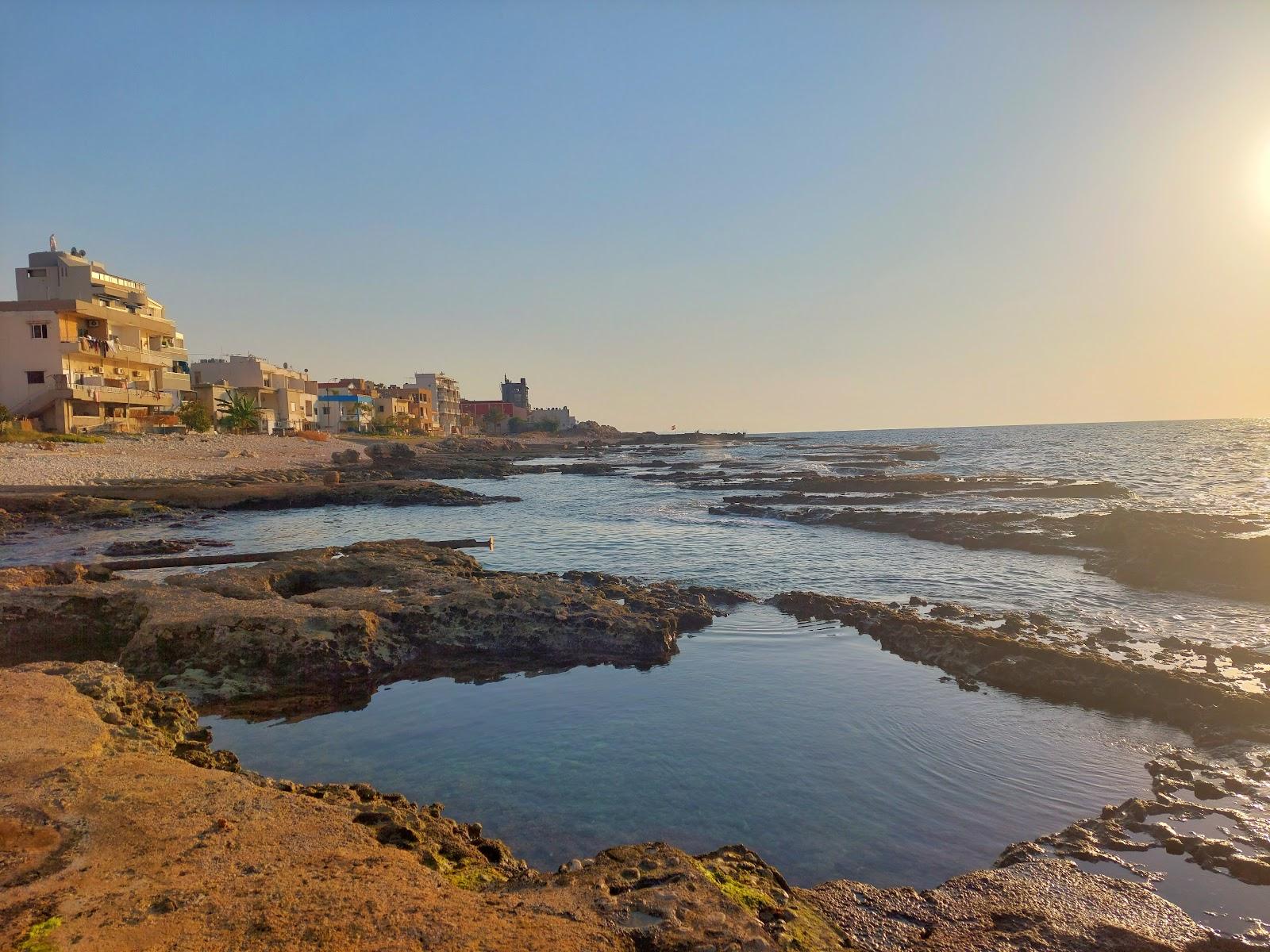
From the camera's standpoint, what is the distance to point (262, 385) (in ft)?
249

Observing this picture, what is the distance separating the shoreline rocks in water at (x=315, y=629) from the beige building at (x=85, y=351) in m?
40.7

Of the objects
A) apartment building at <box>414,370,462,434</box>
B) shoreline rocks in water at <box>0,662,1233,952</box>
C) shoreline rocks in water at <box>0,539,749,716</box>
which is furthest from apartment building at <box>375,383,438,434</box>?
shoreline rocks in water at <box>0,662,1233,952</box>

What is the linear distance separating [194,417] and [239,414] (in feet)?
31.1

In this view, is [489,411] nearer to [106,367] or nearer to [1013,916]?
[106,367]

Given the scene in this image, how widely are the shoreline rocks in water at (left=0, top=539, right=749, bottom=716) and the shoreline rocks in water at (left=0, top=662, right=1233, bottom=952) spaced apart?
326 cm

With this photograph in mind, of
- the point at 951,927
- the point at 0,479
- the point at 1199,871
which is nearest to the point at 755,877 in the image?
the point at 951,927

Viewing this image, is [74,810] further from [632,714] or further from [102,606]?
[102,606]

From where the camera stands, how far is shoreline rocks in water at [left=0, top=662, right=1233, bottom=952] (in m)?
3.18

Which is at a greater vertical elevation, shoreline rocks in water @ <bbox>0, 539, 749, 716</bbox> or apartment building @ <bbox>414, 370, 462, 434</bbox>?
apartment building @ <bbox>414, 370, 462, 434</bbox>

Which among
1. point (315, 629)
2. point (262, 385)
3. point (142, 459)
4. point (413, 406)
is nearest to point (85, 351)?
point (142, 459)

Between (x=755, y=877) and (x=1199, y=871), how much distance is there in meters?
3.19

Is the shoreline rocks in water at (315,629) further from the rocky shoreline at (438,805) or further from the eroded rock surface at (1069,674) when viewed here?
the eroded rock surface at (1069,674)

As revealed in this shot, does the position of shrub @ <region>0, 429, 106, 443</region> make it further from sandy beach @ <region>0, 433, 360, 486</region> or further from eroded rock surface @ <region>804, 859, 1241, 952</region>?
eroded rock surface @ <region>804, 859, 1241, 952</region>

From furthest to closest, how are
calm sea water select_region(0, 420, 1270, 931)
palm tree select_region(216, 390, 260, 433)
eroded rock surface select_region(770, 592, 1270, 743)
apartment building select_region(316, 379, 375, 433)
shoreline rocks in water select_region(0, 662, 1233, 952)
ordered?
apartment building select_region(316, 379, 375, 433), palm tree select_region(216, 390, 260, 433), eroded rock surface select_region(770, 592, 1270, 743), calm sea water select_region(0, 420, 1270, 931), shoreline rocks in water select_region(0, 662, 1233, 952)
